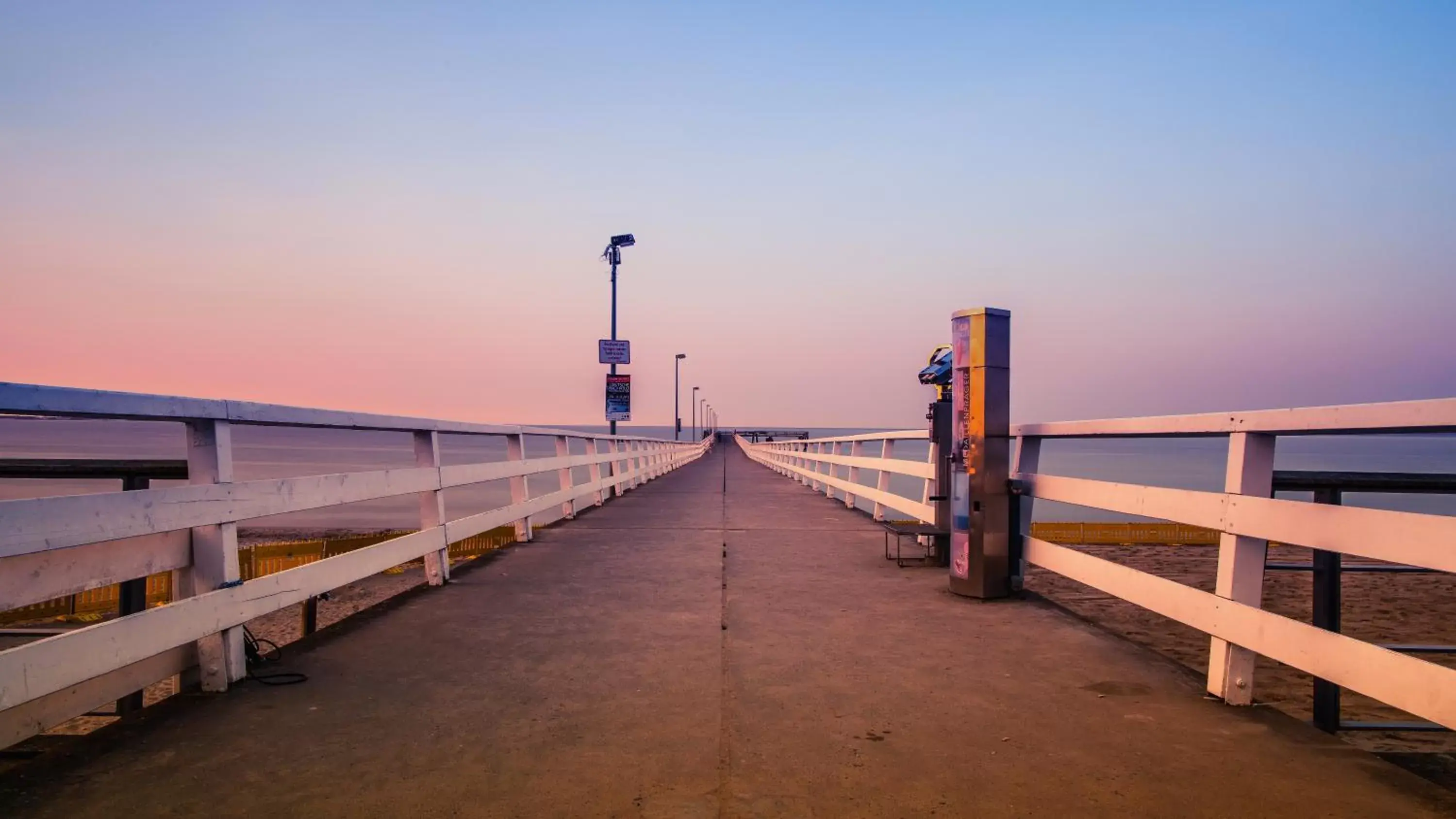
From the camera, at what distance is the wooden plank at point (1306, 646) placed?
2.63m

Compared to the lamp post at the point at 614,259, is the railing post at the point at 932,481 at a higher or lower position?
lower

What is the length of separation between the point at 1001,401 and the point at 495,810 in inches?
178

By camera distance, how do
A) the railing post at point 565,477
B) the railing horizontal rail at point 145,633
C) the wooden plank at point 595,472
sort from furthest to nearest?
the wooden plank at point 595,472 → the railing post at point 565,477 → the railing horizontal rail at point 145,633

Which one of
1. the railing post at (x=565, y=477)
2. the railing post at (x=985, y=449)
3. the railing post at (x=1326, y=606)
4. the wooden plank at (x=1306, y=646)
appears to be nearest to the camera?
the wooden plank at (x=1306, y=646)

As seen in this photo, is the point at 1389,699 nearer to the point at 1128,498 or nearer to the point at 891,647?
the point at 1128,498

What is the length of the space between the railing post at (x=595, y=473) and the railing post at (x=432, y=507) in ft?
20.3

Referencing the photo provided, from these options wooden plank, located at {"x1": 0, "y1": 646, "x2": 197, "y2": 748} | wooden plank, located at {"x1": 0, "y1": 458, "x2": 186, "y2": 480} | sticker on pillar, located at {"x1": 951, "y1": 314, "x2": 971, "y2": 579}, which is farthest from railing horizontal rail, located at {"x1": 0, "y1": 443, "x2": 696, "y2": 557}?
sticker on pillar, located at {"x1": 951, "y1": 314, "x2": 971, "y2": 579}

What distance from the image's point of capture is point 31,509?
2.85m

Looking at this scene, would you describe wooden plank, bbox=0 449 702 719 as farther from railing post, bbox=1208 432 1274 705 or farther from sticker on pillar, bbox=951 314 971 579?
railing post, bbox=1208 432 1274 705

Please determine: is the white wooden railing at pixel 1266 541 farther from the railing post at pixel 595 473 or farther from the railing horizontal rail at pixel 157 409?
the railing post at pixel 595 473

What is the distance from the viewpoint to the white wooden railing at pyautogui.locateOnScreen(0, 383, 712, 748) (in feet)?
9.39

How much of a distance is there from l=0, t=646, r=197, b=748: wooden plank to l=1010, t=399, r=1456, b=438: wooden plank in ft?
15.4

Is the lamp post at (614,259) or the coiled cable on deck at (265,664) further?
the lamp post at (614,259)

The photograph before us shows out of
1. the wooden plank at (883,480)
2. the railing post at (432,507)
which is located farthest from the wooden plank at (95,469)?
the wooden plank at (883,480)
